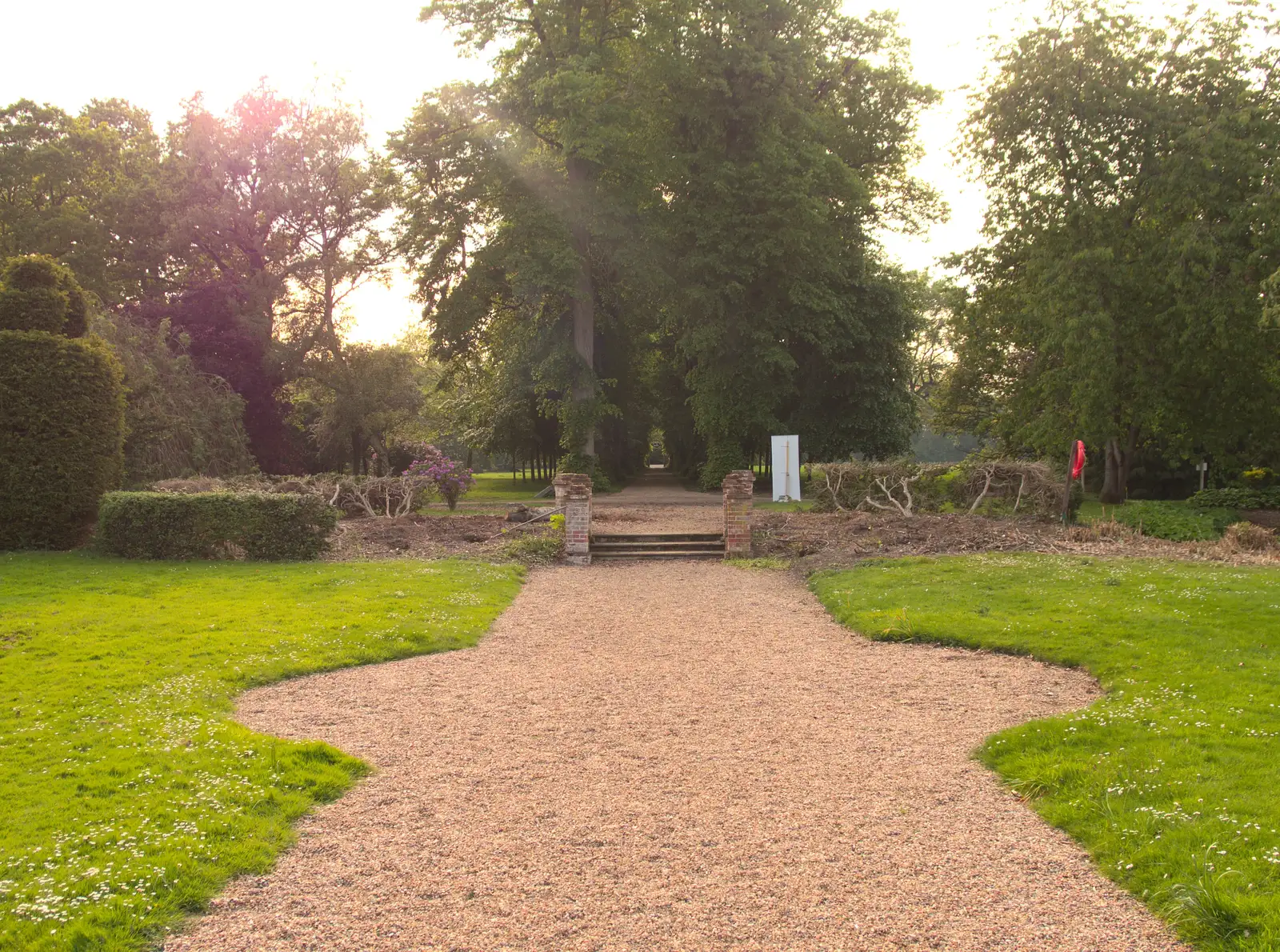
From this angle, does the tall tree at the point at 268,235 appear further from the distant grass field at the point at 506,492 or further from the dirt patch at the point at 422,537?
the dirt patch at the point at 422,537

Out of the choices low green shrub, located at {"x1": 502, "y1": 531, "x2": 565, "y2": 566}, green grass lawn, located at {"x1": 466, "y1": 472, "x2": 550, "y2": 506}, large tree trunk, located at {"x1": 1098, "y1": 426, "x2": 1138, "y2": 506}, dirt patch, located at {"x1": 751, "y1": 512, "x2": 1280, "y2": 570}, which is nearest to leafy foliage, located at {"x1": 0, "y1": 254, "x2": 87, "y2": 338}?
low green shrub, located at {"x1": 502, "y1": 531, "x2": 565, "y2": 566}

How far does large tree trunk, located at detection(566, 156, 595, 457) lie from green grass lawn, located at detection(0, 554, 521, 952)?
1859 cm

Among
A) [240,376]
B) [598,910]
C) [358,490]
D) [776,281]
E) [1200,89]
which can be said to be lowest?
[598,910]

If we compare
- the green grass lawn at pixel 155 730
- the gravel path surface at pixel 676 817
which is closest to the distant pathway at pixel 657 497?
the green grass lawn at pixel 155 730

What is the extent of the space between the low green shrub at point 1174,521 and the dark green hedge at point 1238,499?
3.90m

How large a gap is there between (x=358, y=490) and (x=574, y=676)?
13468 millimetres

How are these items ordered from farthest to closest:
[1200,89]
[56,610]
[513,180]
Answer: [513,180], [1200,89], [56,610]

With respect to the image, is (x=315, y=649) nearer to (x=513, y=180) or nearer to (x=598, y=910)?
(x=598, y=910)

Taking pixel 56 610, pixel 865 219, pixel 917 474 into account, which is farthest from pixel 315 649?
pixel 865 219

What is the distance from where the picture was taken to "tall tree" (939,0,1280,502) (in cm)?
2094

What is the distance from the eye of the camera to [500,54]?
3138cm

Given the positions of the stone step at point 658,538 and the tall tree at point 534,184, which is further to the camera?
the tall tree at point 534,184

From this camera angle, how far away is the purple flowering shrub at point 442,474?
2186cm

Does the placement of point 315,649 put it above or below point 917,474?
below
